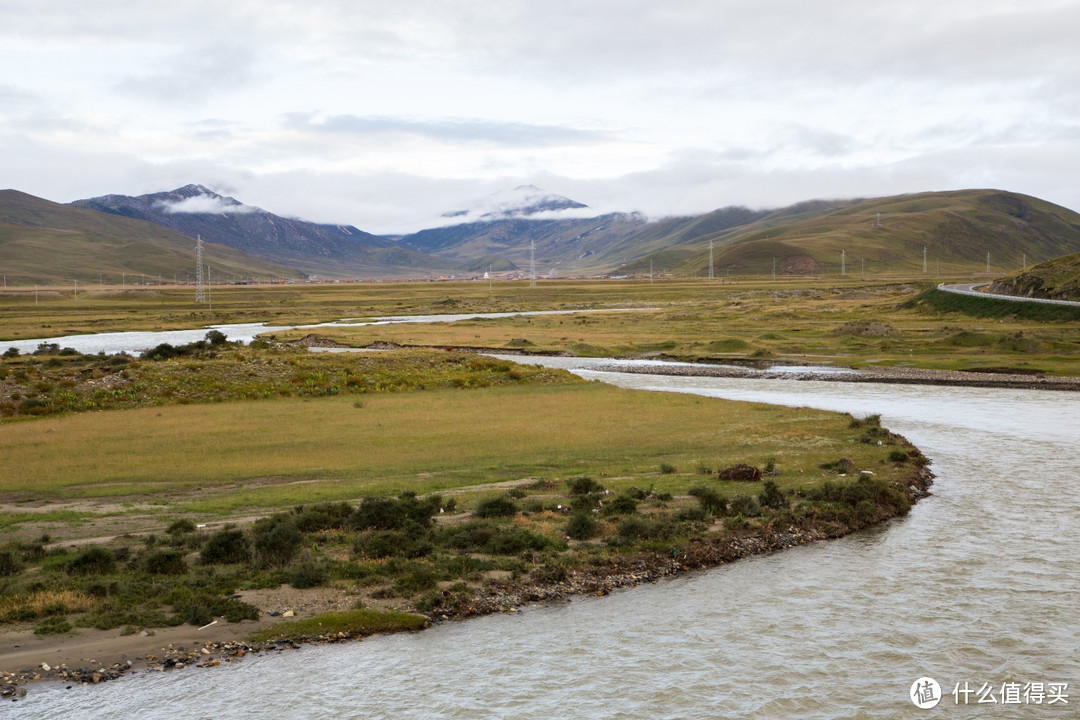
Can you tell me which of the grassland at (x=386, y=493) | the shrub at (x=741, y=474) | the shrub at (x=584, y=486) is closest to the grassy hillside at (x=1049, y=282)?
the grassland at (x=386, y=493)

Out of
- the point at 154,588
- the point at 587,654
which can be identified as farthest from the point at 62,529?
the point at 587,654

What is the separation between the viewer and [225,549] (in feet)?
70.6

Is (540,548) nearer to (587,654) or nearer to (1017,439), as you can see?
(587,654)

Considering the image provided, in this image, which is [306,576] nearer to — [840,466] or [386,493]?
[386,493]

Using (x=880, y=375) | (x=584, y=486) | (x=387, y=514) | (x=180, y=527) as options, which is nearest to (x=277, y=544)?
(x=387, y=514)

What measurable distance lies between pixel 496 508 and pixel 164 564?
907 cm

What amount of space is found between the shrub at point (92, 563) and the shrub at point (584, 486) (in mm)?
13410

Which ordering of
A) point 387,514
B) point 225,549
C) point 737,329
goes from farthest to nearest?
point 737,329 → point 387,514 → point 225,549

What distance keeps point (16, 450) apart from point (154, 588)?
2231 centimetres

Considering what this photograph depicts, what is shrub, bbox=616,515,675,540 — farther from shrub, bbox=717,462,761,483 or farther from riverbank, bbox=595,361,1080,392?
riverbank, bbox=595,361,1080,392

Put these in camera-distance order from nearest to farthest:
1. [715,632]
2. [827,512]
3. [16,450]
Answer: [715,632] < [827,512] < [16,450]

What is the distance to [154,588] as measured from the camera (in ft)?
63.6

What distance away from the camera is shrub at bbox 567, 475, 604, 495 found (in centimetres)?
2789

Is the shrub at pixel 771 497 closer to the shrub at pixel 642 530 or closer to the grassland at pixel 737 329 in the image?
the shrub at pixel 642 530
